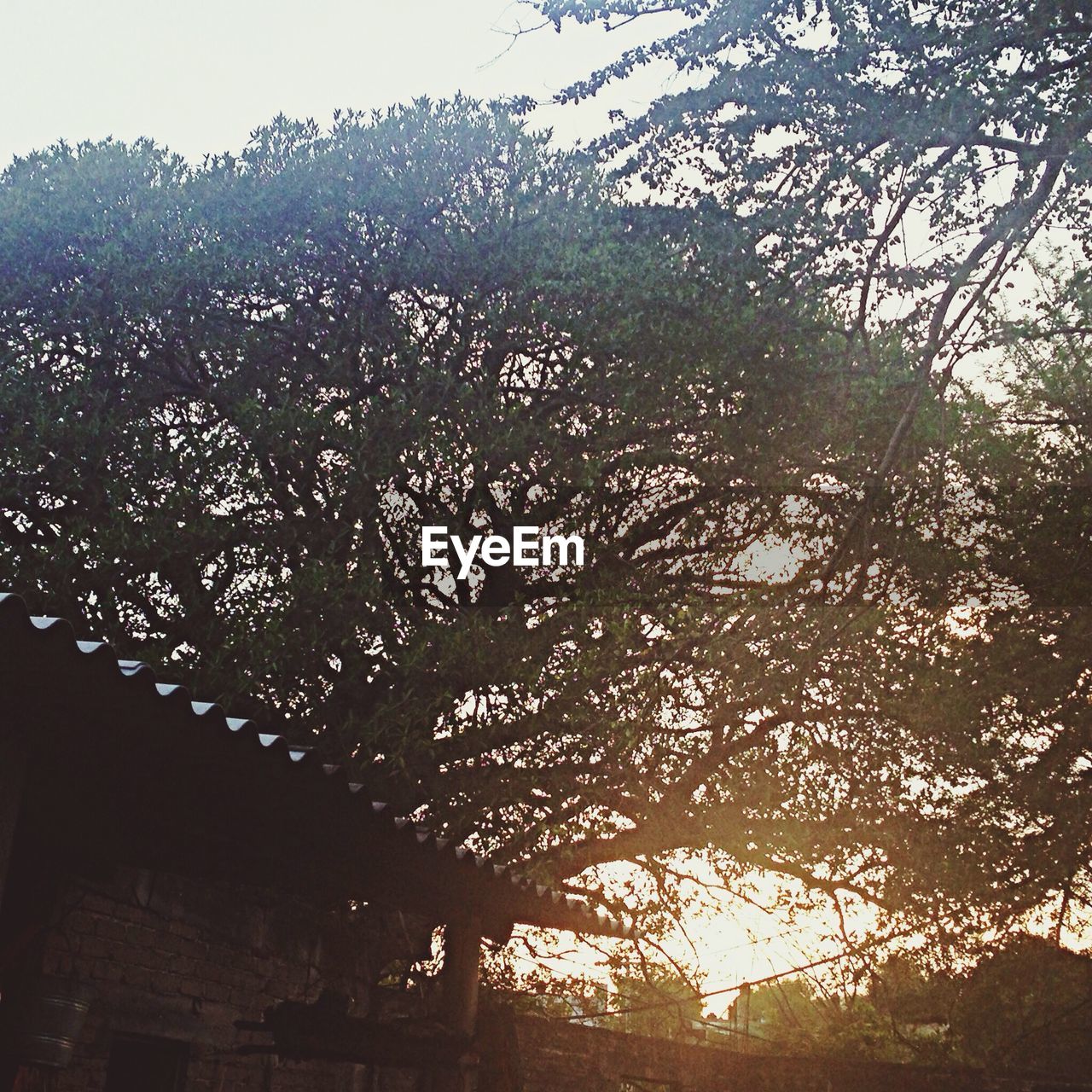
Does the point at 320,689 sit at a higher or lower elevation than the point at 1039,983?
higher

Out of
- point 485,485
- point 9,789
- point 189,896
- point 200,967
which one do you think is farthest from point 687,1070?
point 9,789

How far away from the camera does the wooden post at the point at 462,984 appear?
7383mm

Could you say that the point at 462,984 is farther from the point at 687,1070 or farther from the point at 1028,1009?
the point at 1028,1009

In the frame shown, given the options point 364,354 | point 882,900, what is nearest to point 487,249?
point 364,354

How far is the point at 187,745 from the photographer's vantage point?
14.4 ft

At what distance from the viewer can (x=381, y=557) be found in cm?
1075

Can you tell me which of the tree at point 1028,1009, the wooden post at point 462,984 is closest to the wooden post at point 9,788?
the wooden post at point 462,984

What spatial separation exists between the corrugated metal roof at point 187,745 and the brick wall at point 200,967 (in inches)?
63.1

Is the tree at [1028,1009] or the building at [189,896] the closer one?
the building at [189,896]

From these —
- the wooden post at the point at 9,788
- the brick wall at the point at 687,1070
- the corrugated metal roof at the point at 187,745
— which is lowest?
the brick wall at the point at 687,1070

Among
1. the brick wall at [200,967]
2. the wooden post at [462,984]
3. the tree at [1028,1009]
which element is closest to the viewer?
the brick wall at [200,967]

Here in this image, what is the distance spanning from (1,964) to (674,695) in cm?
607

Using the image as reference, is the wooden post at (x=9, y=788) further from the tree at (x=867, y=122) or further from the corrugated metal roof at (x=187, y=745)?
the tree at (x=867, y=122)

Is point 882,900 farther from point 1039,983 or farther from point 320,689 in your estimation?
point 320,689
